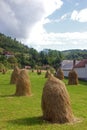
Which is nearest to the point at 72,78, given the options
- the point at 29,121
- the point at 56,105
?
the point at 29,121

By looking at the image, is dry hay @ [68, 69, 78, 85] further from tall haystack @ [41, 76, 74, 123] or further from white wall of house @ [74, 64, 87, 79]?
white wall of house @ [74, 64, 87, 79]

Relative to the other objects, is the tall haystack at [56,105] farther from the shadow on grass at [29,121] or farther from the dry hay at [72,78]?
the dry hay at [72,78]

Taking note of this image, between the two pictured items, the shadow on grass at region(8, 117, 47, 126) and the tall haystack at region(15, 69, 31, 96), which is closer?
the shadow on grass at region(8, 117, 47, 126)

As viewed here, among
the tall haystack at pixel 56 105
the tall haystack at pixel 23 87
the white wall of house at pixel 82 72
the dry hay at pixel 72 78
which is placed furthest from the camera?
the white wall of house at pixel 82 72

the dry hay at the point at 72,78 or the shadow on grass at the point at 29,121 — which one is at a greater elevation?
the dry hay at the point at 72,78

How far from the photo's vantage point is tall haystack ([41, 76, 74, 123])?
15.0 m

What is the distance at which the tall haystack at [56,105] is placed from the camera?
15.0 m

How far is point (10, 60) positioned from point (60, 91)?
133 meters

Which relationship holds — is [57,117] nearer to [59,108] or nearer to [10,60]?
[59,108]

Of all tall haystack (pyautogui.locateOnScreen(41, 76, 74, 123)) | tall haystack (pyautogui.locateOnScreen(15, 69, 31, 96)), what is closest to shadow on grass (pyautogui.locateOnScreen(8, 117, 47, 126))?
tall haystack (pyautogui.locateOnScreen(41, 76, 74, 123))

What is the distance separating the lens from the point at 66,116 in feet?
49.4

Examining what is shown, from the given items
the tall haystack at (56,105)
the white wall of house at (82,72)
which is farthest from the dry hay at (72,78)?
the white wall of house at (82,72)

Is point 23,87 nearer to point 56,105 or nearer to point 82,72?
point 56,105

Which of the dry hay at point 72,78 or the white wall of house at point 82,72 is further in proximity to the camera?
the white wall of house at point 82,72
